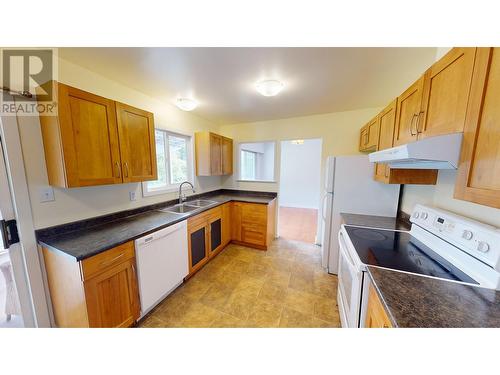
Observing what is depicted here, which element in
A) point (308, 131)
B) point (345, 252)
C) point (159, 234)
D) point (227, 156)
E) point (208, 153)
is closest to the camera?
point (345, 252)

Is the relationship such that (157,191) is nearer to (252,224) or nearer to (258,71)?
(252,224)

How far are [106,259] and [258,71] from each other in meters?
2.02

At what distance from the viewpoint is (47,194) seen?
1320 millimetres

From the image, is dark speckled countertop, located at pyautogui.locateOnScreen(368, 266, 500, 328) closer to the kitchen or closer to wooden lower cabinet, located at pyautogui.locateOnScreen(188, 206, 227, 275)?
the kitchen

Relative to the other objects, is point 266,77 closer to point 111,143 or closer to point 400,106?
point 400,106

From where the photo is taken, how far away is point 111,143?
1.47 m

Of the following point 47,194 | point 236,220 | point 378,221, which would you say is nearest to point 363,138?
point 378,221

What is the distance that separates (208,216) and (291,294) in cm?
146

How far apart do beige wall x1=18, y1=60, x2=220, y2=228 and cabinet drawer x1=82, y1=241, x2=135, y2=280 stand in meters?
0.61

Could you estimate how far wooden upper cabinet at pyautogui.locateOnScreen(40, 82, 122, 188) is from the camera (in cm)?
120

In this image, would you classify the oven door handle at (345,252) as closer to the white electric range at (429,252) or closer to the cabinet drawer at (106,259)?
the white electric range at (429,252)

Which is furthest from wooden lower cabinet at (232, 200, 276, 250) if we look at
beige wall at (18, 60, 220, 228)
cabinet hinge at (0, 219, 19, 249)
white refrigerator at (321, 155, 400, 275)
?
cabinet hinge at (0, 219, 19, 249)
